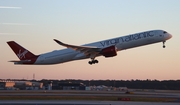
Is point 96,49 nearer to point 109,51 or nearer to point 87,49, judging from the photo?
point 87,49

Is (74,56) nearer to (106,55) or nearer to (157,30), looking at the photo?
(106,55)

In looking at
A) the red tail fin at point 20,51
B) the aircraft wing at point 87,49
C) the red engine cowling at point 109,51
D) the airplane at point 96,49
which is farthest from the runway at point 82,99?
the aircraft wing at point 87,49

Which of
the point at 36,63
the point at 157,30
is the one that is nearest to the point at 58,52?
the point at 36,63

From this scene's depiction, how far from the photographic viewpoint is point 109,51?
56.5 metres

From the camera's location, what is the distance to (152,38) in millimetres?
56344

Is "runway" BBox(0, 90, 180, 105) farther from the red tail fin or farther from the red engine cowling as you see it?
the red tail fin

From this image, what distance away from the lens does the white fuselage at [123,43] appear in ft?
185

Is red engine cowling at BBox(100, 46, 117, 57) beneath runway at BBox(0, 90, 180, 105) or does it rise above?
above

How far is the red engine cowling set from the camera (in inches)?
2217

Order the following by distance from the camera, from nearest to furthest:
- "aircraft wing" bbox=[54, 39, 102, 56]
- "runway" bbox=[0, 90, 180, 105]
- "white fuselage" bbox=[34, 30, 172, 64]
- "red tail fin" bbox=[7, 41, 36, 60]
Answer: "runway" bbox=[0, 90, 180, 105]
"white fuselage" bbox=[34, 30, 172, 64]
"aircraft wing" bbox=[54, 39, 102, 56]
"red tail fin" bbox=[7, 41, 36, 60]

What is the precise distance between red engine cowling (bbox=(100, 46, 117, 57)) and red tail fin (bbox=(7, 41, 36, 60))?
51.3ft

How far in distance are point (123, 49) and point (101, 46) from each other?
4085mm

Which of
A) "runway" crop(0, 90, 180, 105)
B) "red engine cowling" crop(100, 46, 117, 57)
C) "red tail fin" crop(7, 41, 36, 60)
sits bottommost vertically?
"runway" crop(0, 90, 180, 105)

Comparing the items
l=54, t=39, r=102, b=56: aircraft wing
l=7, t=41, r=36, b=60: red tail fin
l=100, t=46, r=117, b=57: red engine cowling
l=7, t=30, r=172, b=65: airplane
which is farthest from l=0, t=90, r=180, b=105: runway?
l=54, t=39, r=102, b=56: aircraft wing
